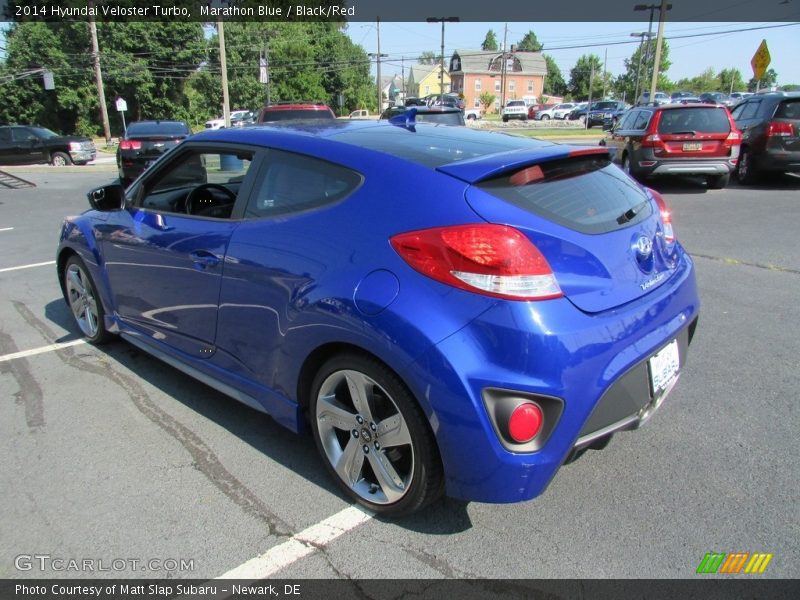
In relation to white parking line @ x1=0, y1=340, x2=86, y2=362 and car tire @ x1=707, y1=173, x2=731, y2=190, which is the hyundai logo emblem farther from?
car tire @ x1=707, y1=173, x2=731, y2=190

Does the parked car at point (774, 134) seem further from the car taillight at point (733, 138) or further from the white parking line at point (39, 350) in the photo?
the white parking line at point (39, 350)

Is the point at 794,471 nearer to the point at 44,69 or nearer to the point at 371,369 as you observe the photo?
the point at 371,369

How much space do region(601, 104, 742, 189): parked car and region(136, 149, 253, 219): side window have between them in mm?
8565

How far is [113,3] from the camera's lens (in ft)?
148

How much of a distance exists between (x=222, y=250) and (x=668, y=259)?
2.13 meters

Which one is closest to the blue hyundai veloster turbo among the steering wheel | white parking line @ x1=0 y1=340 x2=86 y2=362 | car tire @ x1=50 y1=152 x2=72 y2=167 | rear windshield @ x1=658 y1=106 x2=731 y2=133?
the steering wheel

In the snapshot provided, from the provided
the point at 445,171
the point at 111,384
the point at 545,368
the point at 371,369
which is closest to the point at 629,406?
the point at 545,368

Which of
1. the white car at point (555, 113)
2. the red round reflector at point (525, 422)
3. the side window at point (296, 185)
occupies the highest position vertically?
the white car at point (555, 113)

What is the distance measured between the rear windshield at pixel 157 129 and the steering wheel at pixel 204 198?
12.4 meters

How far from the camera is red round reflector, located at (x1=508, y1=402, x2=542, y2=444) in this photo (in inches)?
81.5

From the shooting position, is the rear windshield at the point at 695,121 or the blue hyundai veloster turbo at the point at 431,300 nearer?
the blue hyundai veloster turbo at the point at 431,300

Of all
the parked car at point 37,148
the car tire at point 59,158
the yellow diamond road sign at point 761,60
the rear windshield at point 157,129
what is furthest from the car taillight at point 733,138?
the car tire at point 59,158

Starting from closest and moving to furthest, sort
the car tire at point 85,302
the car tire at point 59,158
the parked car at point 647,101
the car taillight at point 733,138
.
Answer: the car tire at point 85,302, the car taillight at point 733,138, the parked car at point 647,101, the car tire at point 59,158

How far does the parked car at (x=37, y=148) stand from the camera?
69.6 ft
